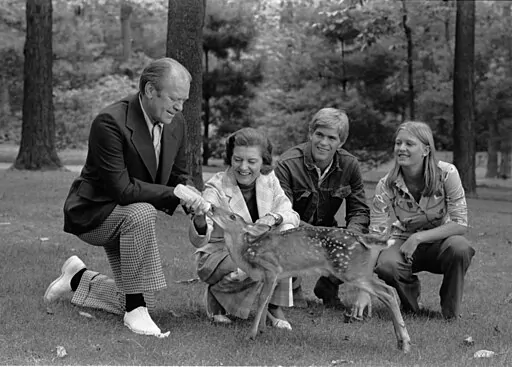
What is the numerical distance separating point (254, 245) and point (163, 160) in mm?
750

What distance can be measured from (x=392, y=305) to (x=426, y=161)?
50.1 inches

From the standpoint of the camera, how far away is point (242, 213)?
16.8 feet

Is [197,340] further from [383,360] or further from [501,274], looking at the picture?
[501,274]

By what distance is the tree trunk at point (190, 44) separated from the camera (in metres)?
9.70

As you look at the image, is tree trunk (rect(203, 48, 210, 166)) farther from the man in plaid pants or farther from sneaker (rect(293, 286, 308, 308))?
the man in plaid pants

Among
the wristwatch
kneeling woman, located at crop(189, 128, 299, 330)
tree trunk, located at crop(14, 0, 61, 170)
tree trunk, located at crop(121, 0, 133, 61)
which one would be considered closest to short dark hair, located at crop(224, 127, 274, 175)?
kneeling woman, located at crop(189, 128, 299, 330)

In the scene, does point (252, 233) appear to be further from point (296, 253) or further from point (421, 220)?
point (421, 220)

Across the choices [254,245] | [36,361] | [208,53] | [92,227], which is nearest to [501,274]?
[254,245]

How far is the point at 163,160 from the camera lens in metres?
5.04

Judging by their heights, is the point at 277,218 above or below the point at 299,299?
above

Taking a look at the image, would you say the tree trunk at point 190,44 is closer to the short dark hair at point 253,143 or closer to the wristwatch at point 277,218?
the short dark hair at point 253,143

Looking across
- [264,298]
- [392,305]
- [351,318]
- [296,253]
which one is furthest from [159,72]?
[351,318]

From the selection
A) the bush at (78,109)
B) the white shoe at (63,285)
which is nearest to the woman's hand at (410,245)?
the white shoe at (63,285)

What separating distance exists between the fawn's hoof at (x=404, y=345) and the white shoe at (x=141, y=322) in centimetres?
129
